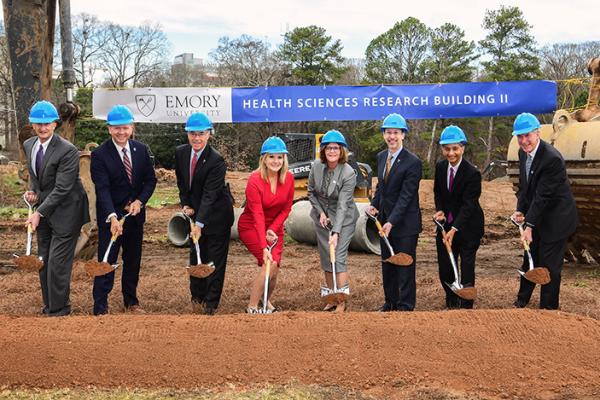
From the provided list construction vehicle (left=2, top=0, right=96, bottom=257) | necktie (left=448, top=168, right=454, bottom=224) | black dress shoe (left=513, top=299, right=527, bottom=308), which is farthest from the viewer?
construction vehicle (left=2, top=0, right=96, bottom=257)

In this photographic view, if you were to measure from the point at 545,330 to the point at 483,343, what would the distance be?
1.71 feet

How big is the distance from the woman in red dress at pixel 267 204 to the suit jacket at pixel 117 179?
1.00 meters

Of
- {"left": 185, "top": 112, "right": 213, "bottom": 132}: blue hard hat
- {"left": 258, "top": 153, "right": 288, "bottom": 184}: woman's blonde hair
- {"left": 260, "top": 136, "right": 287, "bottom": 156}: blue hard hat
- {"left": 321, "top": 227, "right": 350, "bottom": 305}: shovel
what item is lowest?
{"left": 321, "top": 227, "right": 350, "bottom": 305}: shovel

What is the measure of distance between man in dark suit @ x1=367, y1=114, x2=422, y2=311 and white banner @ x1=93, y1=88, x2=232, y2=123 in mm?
6220

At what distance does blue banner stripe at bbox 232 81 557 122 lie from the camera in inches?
485

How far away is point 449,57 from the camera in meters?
39.6

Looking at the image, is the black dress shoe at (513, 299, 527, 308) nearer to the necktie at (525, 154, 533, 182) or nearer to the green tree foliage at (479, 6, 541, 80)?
the necktie at (525, 154, 533, 182)

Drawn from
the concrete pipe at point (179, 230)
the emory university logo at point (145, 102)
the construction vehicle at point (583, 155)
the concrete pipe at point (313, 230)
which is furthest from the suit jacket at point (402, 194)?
the emory university logo at point (145, 102)

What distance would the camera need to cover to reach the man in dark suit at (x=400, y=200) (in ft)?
21.3

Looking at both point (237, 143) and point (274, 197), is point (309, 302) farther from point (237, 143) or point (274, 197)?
point (237, 143)

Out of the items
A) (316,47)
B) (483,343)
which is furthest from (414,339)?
(316,47)

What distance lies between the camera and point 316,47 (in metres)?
39.6

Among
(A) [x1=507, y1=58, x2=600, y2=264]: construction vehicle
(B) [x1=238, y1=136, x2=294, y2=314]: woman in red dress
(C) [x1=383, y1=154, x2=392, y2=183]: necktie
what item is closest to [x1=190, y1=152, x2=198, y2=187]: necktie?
(B) [x1=238, y1=136, x2=294, y2=314]: woman in red dress

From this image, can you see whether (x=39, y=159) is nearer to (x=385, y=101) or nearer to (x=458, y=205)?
(x=458, y=205)
